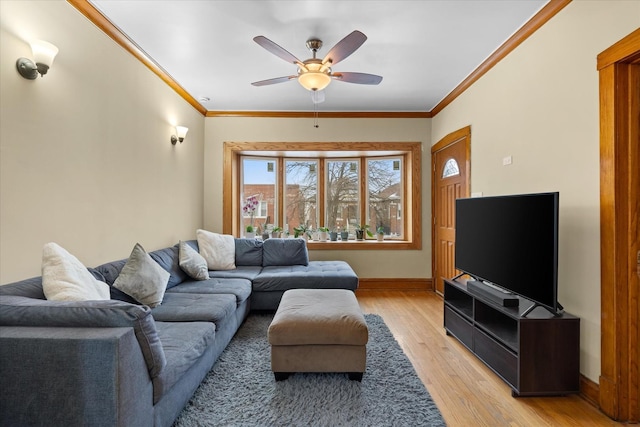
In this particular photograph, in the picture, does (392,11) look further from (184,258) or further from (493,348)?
(184,258)

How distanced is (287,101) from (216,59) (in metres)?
1.40

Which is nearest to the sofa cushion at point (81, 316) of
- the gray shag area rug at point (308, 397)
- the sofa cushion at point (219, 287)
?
the gray shag area rug at point (308, 397)

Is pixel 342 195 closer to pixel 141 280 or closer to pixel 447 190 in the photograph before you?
pixel 447 190

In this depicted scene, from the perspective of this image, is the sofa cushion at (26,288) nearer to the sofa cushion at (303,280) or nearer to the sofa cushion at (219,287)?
the sofa cushion at (219,287)

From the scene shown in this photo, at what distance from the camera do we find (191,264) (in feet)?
11.6

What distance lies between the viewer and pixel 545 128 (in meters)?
2.54

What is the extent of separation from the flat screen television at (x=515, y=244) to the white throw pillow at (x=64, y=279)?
A: 2.71 meters

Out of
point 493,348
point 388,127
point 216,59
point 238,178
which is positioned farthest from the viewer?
point 238,178

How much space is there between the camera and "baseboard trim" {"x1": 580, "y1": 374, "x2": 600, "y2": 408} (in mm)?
2061

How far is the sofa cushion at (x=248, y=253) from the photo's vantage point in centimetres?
445

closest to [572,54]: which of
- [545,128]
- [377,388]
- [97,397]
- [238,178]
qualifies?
[545,128]

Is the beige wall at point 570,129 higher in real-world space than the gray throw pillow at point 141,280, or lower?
higher

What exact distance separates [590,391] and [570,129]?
5.58 feet

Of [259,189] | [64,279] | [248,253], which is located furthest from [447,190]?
[64,279]
